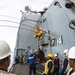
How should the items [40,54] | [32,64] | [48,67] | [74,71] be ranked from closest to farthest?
[74,71] < [48,67] < [32,64] < [40,54]

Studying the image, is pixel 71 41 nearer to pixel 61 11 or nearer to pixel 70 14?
pixel 70 14

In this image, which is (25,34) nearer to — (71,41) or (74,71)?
(71,41)

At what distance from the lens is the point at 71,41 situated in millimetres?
16281

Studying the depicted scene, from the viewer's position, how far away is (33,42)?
35.0 metres

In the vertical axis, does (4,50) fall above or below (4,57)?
above

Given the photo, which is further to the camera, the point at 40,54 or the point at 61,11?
the point at 40,54

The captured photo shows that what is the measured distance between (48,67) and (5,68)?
8584mm

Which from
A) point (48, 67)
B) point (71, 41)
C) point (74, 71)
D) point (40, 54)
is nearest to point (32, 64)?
point (71, 41)

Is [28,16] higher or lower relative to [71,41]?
higher

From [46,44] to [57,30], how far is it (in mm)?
3957

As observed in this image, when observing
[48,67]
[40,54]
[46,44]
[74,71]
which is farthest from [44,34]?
[74,71]

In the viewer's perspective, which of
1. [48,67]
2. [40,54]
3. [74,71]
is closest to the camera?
[74,71]

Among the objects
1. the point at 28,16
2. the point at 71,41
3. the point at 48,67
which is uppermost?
the point at 28,16

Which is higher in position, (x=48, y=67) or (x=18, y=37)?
(x=18, y=37)
